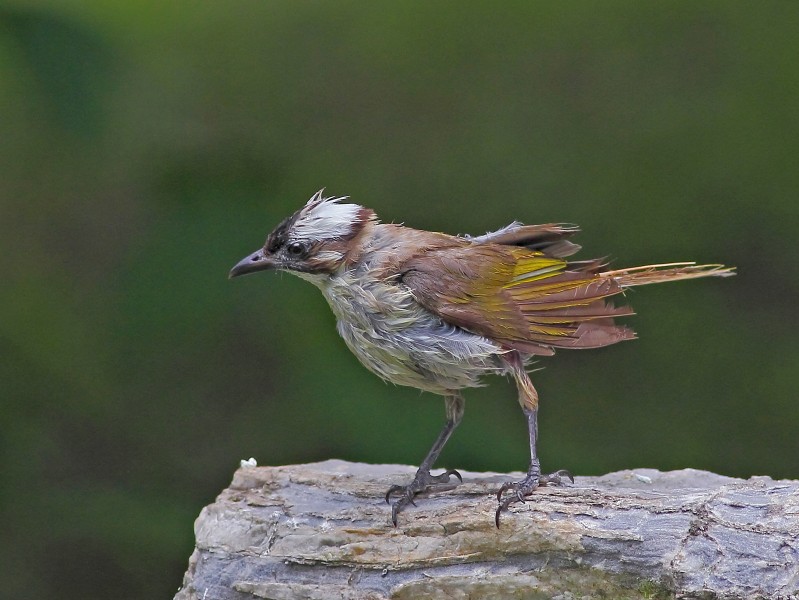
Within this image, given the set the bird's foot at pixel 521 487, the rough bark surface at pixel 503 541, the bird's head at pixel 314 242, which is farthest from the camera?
the bird's head at pixel 314 242

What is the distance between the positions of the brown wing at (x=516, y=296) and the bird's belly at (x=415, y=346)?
0.18 ft

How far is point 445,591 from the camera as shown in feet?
12.3

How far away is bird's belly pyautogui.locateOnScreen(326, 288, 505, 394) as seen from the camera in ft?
12.8

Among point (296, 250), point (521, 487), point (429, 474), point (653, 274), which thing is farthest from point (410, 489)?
point (653, 274)

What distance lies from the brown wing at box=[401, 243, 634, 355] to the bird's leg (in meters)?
0.55

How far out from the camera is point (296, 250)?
411cm

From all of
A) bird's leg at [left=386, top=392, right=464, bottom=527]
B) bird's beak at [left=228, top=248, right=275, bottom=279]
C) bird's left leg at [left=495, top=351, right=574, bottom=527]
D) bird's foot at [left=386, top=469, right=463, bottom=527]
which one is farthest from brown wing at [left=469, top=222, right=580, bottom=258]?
bird's foot at [left=386, top=469, right=463, bottom=527]

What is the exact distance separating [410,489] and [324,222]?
1086mm

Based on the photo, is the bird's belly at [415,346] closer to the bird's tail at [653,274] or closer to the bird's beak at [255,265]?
the bird's beak at [255,265]

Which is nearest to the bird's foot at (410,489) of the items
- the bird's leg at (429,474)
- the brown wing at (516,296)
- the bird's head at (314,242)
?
the bird's leg at (429,474)

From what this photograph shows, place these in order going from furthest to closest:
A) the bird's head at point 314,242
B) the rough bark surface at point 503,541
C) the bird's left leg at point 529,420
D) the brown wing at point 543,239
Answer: the brown wing at point 543,239
the bird's head at point 314,242
the bird's left leg at point 529,420
the rough bark surface at point 503,541

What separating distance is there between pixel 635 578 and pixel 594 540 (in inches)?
6.9

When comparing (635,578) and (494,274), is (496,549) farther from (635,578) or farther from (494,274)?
(494,274)

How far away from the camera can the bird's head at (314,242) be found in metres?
4.09
